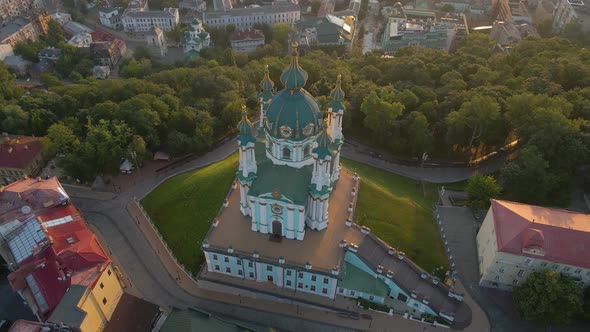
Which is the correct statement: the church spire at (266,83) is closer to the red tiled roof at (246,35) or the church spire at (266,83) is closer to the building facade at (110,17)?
the red tiled roof at (246,35)

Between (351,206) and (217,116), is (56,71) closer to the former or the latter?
(217,116)

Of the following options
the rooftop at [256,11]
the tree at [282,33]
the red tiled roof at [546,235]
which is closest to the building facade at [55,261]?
the red tiled roof at [546,235]

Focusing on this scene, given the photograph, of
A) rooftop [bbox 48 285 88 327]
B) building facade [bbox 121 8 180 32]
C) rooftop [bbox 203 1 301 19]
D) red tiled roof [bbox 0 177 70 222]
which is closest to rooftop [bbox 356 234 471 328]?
rooftop [bbox 48 285 88 327]

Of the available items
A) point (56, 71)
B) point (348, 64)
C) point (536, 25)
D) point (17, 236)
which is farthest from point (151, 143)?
point (536, 25)

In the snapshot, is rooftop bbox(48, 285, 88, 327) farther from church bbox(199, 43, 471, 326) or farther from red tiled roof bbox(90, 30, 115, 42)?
red tiled roof bbox(90, 30, 115, 42)

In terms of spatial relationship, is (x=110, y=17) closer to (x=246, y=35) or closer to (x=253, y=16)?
(x=253, y=16)

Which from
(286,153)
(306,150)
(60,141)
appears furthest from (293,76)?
(60,141)
